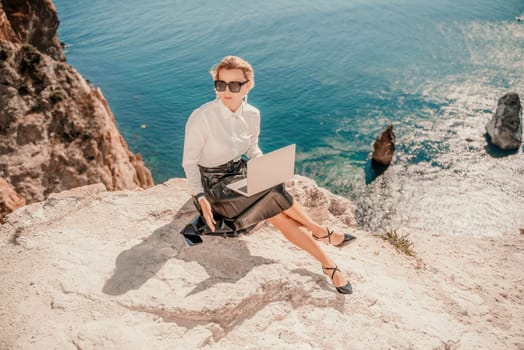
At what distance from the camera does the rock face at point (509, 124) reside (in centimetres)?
4281

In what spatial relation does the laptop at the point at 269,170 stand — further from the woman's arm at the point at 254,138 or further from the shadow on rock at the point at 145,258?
the shadow on rock at the point at 145,258

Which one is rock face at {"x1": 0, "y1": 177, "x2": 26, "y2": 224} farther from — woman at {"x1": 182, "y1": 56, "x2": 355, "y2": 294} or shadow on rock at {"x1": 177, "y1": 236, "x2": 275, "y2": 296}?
woman at {"x1": 182, "y1": 56, "x2": 355, "y2": 294}

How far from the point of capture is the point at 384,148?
134 feet

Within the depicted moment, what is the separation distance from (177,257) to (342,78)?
59.2 meters

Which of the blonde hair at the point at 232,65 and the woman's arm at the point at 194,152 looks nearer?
the blonde hair at the point at 232,65

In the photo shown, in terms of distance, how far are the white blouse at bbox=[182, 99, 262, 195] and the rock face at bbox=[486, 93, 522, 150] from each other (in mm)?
46891

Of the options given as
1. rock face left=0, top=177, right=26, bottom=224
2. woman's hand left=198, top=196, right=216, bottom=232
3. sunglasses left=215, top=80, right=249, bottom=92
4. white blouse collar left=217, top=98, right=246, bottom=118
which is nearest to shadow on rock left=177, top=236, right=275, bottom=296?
woman's hand left=198, top=196, right=216, bottom=232

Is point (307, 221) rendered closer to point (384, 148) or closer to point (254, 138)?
point (254, 138)

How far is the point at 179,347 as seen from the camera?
4.48m

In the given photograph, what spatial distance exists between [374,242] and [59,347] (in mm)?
6396

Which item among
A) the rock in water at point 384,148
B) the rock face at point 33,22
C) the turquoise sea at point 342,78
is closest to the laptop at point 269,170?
the rock face at point 33,22

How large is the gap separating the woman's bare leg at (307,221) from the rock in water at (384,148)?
35.7 metres

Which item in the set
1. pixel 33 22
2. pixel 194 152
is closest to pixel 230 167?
pixel 194 152

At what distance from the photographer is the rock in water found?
4041 cm
